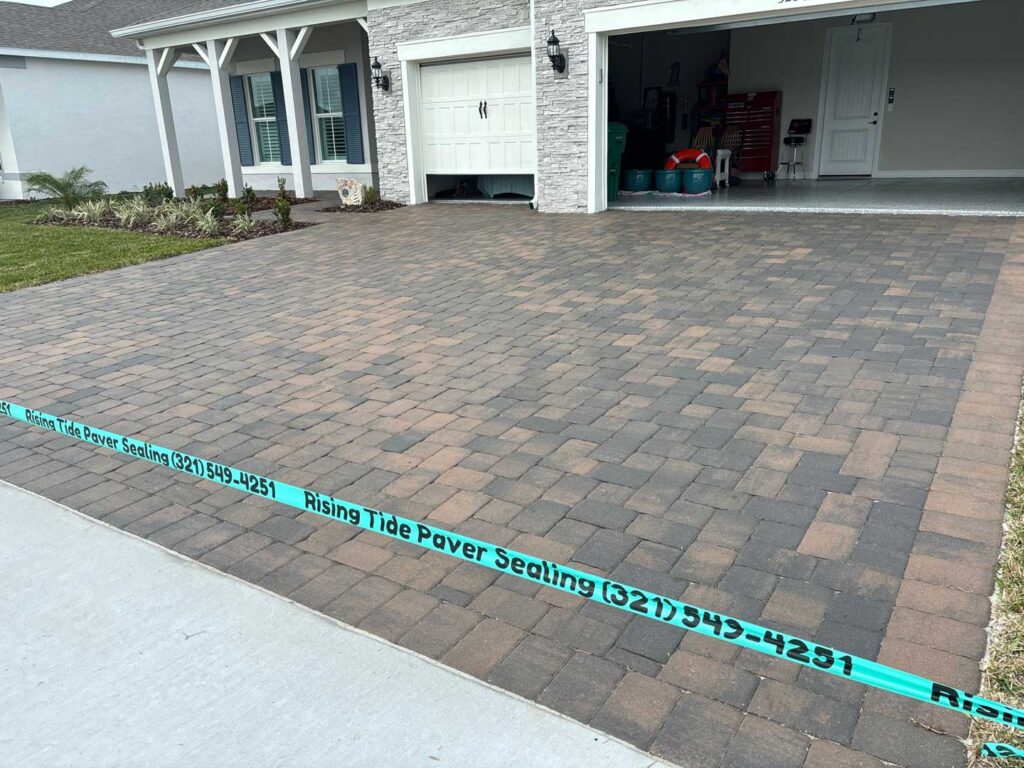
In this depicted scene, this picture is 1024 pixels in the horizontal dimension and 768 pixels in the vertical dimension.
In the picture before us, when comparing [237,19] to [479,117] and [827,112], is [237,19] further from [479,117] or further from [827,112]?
[827,112]

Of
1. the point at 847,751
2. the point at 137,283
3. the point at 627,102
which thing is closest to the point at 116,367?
the point at 137,283

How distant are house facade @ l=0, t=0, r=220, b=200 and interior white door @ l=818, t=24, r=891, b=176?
1676 cm

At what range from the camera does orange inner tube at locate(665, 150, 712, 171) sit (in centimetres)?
1284

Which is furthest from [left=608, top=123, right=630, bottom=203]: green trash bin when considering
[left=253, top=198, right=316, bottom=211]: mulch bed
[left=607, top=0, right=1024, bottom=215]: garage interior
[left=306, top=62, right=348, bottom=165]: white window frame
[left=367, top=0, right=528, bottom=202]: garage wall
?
[left=306, top=62, right=348, bottom=165]: white window frame

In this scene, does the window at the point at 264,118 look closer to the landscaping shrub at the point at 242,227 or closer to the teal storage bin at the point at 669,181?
the landscaping shrub at the point at 242,227

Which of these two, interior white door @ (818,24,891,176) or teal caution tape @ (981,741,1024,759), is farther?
interior white door @ (818,24,891,176)

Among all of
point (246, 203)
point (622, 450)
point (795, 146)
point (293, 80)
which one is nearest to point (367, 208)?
point (246, 203)

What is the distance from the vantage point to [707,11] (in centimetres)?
972

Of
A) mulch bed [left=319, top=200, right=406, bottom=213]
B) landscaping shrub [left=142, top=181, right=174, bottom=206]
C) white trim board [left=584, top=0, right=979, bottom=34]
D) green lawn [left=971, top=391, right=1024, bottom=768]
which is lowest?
green lawn [left=971, top=391, right=1024, bottom=768]

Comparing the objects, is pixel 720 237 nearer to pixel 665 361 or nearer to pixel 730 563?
pixel 665 361

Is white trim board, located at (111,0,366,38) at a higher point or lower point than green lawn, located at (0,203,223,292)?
higher

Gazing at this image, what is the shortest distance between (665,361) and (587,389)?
698 millimetres

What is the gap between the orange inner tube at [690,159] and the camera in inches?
505

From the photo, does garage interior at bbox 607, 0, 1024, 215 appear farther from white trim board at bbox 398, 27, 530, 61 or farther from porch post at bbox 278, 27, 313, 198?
porch post at bbox 278, 27, 313, 198
